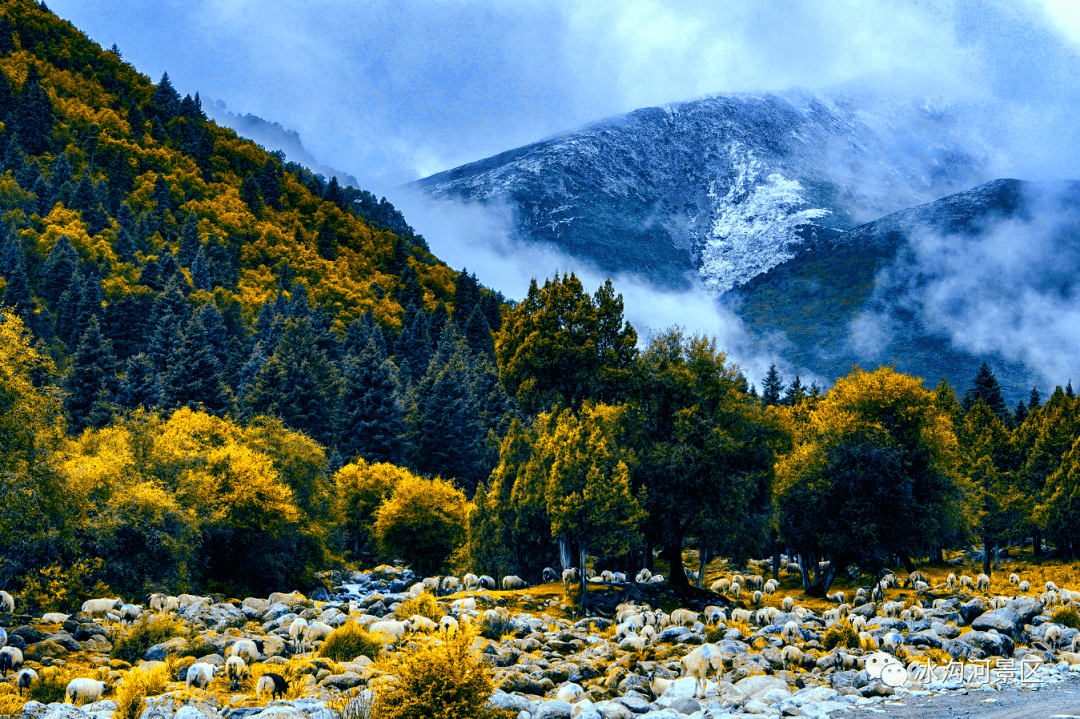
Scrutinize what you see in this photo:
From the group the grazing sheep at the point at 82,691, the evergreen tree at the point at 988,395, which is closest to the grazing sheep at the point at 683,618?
the grazing sheep at the point at 82,691

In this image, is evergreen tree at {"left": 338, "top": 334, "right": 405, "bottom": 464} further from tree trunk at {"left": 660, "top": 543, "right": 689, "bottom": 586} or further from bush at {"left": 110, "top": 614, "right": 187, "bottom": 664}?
bush at {"left": 110, "top": 614, "right": 187, "bottom": 664}

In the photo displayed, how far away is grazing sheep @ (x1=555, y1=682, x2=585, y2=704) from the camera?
22.6 metres

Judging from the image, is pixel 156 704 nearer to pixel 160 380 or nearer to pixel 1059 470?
pixel 160 380

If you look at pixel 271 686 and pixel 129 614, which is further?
pixel 129 614

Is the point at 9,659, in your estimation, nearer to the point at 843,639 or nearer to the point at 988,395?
the point at 843,639

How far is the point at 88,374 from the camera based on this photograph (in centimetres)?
7688

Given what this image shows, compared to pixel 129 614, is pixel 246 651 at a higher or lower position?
lower

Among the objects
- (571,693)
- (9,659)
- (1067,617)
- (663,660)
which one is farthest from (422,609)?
(1067,617)

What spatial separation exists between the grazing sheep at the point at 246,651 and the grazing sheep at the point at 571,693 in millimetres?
Result: 10361

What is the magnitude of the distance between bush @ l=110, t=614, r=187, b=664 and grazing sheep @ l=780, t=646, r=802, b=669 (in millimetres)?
21570

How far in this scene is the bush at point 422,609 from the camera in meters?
35.0

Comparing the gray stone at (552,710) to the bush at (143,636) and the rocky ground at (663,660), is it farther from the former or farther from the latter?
the bush at (143,636)

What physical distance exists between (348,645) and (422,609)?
27.6ft

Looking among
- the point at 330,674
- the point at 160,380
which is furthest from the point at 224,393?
the point at 330,674
